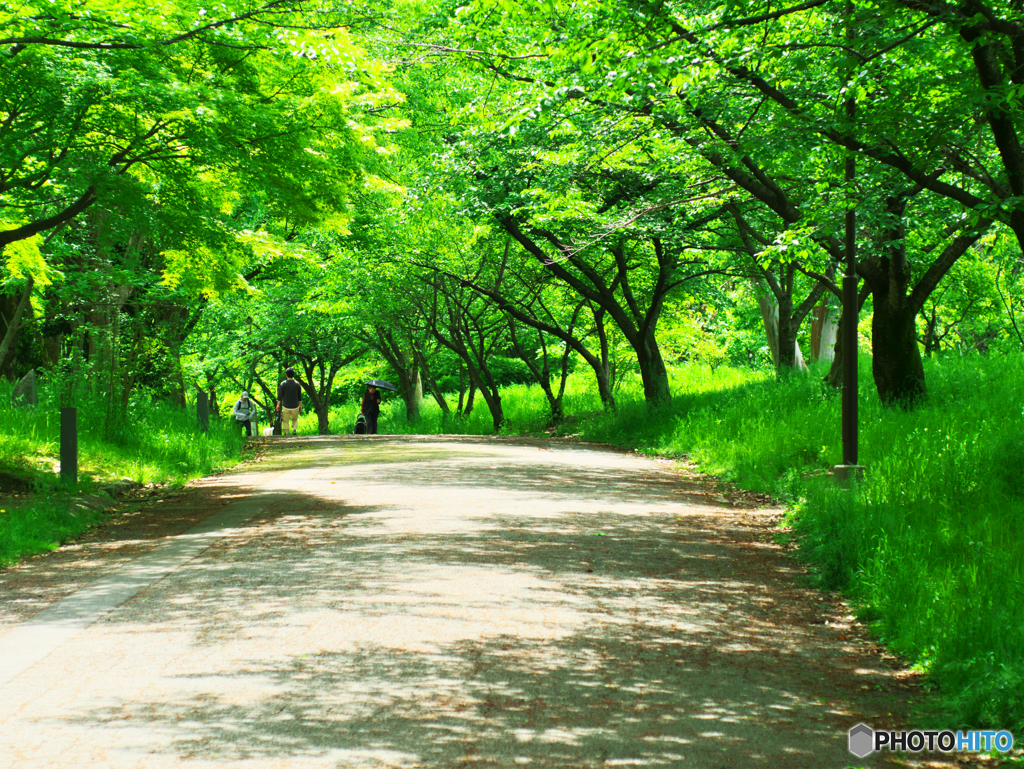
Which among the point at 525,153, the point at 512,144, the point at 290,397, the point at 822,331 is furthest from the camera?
the point at 822,331

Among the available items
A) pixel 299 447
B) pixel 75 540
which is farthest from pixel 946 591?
pixel 299 447

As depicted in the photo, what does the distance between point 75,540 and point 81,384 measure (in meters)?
5.69

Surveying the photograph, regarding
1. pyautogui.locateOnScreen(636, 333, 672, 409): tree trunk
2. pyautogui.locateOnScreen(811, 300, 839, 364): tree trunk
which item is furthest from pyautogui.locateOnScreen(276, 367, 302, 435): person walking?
pyautogui.locateOnScreen(811, 300, 839, 364): tree trunk

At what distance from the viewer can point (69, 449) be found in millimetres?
11266

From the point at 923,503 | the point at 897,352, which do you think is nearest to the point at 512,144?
the point at 897,352

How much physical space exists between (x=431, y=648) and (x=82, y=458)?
8846mm

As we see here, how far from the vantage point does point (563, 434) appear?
27.2 metres

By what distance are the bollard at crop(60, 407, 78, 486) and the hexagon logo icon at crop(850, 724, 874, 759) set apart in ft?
31.4

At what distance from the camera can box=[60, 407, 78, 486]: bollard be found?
11070 millimetres

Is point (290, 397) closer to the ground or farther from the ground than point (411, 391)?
closer to the ground

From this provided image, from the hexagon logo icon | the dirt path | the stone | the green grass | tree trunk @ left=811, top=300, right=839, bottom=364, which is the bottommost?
the hexagon logo icon

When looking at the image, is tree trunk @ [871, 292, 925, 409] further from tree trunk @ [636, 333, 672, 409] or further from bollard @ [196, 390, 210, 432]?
bollard @ [196, 390, 210, 432]

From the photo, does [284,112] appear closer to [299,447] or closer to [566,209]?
[566,209]

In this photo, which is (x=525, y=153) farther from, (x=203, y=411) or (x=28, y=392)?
(x=28, y=392)
